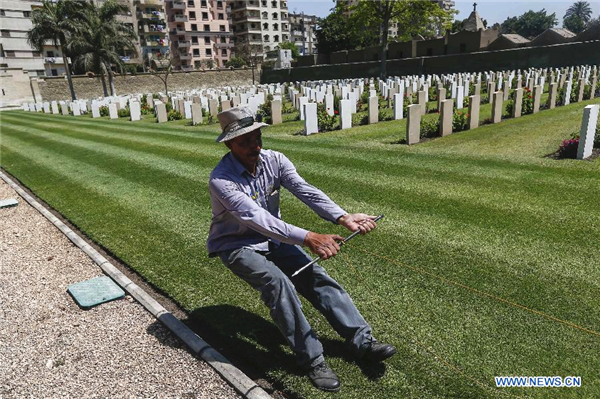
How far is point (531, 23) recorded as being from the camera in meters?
138

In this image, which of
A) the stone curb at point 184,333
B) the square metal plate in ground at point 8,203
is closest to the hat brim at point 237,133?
the stone curb at point 184,333

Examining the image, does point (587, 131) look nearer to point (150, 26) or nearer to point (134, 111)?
point (134, 111)

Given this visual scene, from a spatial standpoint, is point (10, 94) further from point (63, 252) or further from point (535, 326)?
point (535, 326)

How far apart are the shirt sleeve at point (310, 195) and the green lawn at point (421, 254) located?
104cm

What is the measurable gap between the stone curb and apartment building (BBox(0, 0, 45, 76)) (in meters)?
70.3

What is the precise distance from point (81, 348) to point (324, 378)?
2.16 m

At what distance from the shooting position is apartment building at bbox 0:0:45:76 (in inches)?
2495

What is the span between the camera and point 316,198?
350cm

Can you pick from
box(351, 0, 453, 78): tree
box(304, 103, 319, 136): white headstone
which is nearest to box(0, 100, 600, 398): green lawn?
box(304, 103, 319, 136): white headstone

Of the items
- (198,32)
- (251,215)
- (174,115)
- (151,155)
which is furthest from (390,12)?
(198,32)

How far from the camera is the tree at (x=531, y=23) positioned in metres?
137

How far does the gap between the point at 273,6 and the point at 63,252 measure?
10018 centimetres

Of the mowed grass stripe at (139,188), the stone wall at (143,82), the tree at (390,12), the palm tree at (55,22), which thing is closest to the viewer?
the mowed grass stripe at (139,188)

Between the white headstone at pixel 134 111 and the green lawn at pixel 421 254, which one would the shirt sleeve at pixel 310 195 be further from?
the white headstone at pixel 134 111
